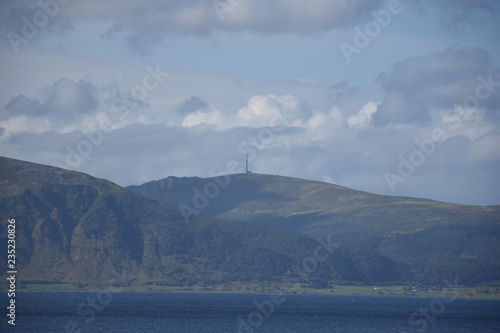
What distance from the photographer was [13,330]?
650ft

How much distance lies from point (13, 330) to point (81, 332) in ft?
57.5

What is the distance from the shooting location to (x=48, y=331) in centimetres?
→ 19962

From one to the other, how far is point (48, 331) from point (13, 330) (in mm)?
8761

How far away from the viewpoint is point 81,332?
19800cm

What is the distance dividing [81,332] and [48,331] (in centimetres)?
907
